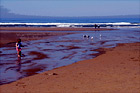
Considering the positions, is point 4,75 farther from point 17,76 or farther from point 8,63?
point 8,63

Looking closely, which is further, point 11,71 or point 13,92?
point 11,71

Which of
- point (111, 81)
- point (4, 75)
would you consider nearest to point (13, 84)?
point (4, 75)

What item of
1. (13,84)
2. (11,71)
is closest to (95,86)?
(13,84)

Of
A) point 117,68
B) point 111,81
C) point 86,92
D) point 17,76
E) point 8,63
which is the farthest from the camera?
point 8,63

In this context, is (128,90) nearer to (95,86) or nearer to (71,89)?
(95,86)

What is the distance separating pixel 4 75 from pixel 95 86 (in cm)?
416

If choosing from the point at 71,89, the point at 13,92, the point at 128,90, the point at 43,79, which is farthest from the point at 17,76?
the point at 128,90

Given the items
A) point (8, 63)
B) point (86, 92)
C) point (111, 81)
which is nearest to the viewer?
point (86, 92)

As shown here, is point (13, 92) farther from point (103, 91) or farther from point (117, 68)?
point (117, 68)

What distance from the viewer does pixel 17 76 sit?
988 centimetres

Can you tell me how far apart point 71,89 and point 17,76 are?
3.17 m

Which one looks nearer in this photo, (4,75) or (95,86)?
(95,86)

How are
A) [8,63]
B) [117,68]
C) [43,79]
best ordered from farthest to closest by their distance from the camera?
[8,63], [117,68], [43,79]

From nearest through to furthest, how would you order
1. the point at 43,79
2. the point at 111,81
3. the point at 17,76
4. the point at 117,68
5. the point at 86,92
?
1. the point at 86,92
2. the point at 111,81
3. the point at 43,79
4. the point at 17,76
5. the point at 117,68
